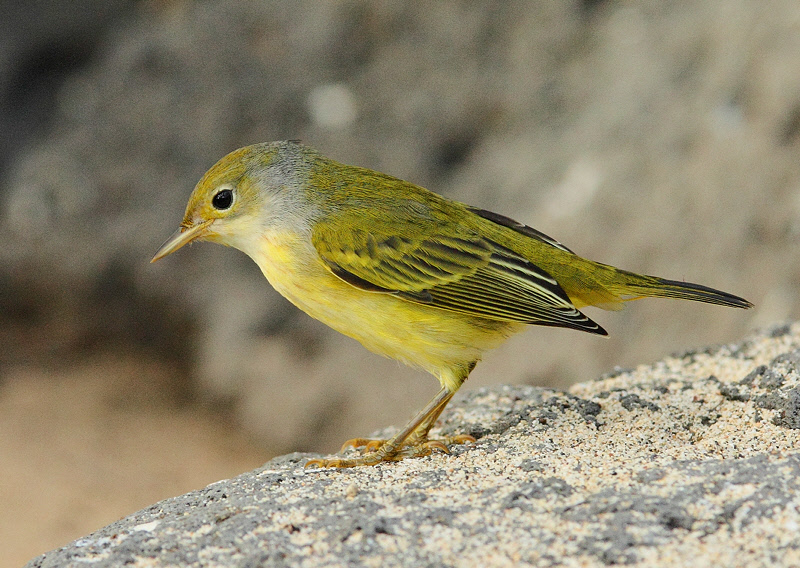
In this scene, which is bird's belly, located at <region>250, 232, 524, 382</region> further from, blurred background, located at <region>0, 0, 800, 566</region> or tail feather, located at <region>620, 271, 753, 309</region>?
blurred background, located at <region>0, 0, 800, 566</region>

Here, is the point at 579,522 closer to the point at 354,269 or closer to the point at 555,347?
the point at 354,269

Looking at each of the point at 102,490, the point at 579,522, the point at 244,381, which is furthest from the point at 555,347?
the point at 579,522

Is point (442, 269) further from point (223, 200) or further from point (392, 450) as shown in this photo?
point (223, 200)

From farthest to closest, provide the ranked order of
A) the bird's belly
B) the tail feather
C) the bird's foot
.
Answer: the tail feather, the bird's belly, the bird's foot

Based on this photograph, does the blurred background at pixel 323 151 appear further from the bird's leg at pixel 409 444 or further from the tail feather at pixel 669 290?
the bird's leg at pixel 409 444

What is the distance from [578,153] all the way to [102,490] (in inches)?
196

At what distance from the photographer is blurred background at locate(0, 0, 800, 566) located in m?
6.52

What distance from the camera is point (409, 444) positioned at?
3.96 meters

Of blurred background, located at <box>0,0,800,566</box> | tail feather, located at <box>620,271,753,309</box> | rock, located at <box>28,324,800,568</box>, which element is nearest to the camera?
rock, located at <box>28,324,800,568</box>

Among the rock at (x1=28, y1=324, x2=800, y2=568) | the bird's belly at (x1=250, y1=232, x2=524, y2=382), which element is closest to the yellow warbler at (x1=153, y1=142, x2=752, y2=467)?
the bird's belly at (x1=250, y1=232, x2=524, y2=382)

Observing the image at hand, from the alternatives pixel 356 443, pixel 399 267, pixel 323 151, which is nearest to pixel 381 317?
pixel 399 267

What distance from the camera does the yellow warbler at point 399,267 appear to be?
3.80 metres

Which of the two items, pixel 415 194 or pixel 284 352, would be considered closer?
pixel 415 194

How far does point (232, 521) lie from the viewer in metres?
2.82
